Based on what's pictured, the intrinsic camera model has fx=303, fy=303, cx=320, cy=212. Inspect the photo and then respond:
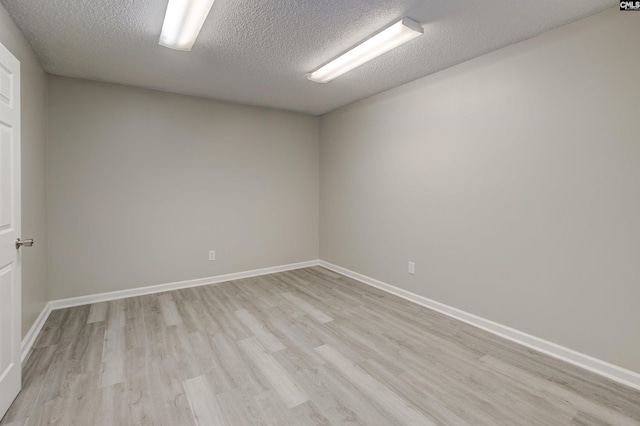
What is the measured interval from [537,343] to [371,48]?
9.28 feet

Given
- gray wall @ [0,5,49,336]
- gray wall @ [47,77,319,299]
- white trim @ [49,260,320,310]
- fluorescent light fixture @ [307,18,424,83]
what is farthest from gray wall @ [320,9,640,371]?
gray wall @ [0,5,49,336]

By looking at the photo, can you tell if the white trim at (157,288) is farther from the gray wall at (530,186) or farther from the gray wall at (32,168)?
the gray wall at (530,186)

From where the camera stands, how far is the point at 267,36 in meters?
2.47

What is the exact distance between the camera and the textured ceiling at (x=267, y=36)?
2.09m

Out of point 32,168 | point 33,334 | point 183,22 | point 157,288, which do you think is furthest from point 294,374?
point 32,168

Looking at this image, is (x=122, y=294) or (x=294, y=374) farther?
(x=122, y=294)

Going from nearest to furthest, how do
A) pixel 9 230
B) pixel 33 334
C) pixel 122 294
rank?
pixel 9 230 < pixel 33 334 < pixel 122 294

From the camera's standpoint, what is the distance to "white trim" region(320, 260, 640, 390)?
2.07 metres

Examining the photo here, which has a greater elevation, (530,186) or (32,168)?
(32,168)

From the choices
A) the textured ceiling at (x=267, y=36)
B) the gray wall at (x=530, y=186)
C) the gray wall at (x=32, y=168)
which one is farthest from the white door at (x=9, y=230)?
the gray wall at (x=530, y=186)

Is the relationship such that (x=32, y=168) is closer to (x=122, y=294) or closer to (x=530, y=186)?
(x=122, y=294)

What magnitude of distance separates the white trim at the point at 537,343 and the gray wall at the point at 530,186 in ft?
0.17

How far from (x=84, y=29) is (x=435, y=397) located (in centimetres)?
368

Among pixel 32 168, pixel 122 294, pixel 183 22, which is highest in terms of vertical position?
pixel 183 22
